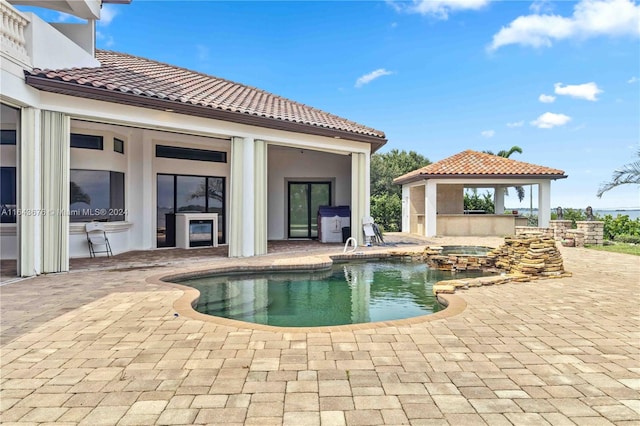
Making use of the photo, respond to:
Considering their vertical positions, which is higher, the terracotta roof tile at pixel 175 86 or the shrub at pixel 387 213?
the terracotta roof tile at pixel 175 86

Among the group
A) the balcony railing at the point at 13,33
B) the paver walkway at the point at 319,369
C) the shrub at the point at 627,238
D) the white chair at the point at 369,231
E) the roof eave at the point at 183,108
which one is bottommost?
the paver walkway at the point at 319,369

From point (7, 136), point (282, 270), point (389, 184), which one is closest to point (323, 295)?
point (282, 270)

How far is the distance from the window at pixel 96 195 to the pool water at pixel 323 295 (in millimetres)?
4796

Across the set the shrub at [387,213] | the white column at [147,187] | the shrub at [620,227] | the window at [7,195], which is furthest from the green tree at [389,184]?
the window at [7,195]

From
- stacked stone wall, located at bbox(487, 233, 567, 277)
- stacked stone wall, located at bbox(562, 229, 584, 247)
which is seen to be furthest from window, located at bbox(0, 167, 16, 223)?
stacked stone wall, located at bbox(562, 229, 584, 247)

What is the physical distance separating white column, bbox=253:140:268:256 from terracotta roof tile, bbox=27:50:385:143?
3.47ft

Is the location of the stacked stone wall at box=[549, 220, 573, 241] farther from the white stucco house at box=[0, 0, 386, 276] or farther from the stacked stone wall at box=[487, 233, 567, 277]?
the stacked stone wall at box=[487, 233, 567, 277]

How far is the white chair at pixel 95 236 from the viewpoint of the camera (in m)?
10.3

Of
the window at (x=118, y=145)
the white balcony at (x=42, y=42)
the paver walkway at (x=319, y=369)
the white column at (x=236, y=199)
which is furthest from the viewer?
the window at (x=118, y=145)

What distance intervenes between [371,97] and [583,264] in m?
28.5

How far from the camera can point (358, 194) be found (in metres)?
13.4

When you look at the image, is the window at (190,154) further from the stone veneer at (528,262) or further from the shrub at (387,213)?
the shrub at (387,213)

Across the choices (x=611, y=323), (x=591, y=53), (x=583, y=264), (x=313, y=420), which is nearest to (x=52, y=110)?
(x=313, y=420)

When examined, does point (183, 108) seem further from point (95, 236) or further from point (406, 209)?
point (406, 209)
